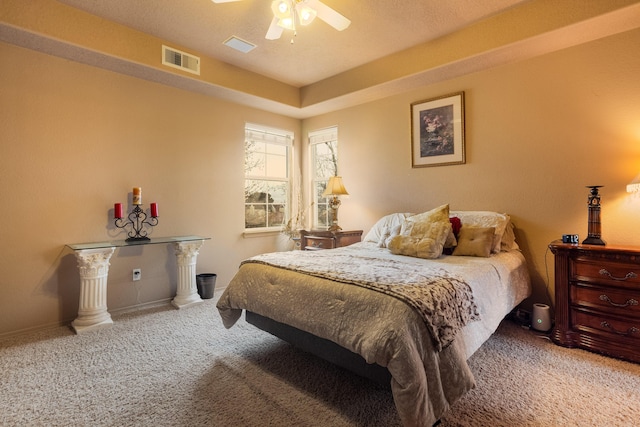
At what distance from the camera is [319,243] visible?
3.86m

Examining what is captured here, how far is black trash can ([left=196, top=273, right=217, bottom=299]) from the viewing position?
3.62 m

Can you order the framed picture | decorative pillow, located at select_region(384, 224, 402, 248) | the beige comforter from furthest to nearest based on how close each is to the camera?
the framed picture → decorative pillow, located at select_region(384, 224, 402, 248) → the beige comforter

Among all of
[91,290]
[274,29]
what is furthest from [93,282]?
[274,29]

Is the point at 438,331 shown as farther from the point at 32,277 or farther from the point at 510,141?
the point at 32,277

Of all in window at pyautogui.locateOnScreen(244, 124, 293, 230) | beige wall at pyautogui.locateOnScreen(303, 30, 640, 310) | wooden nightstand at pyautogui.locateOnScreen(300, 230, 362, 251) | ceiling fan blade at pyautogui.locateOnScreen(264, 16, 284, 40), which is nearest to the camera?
ceiling fan blade at pyautogui.locateOnScreen(264, 16, 284, 40)

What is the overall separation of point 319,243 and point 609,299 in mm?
2674

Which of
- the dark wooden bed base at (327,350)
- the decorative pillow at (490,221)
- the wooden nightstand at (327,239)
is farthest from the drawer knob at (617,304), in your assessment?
the wooden nightstand at (327,239)

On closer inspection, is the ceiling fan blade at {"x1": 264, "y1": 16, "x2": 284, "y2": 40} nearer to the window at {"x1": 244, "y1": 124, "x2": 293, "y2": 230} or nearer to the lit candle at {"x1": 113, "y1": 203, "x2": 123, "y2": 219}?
the window at {"x1": 244, "y1": 124, "x2": 293, "y2": 230}

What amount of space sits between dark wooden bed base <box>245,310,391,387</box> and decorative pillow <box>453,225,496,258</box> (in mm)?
1496

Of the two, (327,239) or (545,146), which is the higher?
(545,146)

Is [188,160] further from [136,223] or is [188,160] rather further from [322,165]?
[322,165]

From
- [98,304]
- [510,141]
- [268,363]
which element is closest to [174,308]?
[98,304]

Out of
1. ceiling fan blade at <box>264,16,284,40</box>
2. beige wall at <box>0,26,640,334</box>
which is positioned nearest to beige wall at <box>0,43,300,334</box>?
beige wall at <box>0,26,640,334</box>

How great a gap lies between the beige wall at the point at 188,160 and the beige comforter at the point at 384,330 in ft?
4.50
